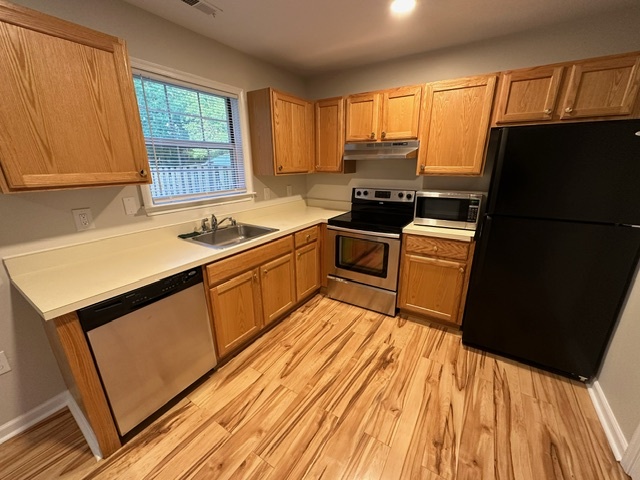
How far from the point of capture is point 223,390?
1767 mm

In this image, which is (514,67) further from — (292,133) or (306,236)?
(306,236)

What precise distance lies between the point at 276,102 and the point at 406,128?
1.22 metres

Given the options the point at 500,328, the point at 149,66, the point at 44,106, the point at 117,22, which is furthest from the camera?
the point at 500,328

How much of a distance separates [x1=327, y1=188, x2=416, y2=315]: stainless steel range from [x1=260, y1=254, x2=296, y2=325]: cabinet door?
528mm

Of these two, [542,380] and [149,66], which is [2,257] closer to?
[149,66]

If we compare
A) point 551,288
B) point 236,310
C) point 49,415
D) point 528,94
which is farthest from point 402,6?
point 49,415

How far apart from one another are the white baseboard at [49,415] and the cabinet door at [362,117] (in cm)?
292

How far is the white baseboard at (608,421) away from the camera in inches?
53.0

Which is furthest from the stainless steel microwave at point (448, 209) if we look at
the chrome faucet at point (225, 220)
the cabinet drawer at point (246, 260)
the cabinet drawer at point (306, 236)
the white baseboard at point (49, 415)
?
the white baseboard at point (49, 415)

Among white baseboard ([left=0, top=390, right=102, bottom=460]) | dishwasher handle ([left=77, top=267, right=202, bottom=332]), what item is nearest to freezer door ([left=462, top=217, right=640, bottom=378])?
dishwasher handle ([left=77, top=267, right=202, bottom=332])

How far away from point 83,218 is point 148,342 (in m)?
0.88

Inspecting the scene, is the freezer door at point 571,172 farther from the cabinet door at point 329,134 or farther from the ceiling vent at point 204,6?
the ceiling vent at point 204,6

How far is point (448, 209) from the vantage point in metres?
2.26

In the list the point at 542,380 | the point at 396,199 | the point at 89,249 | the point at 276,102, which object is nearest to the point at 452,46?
the point at 396,199
